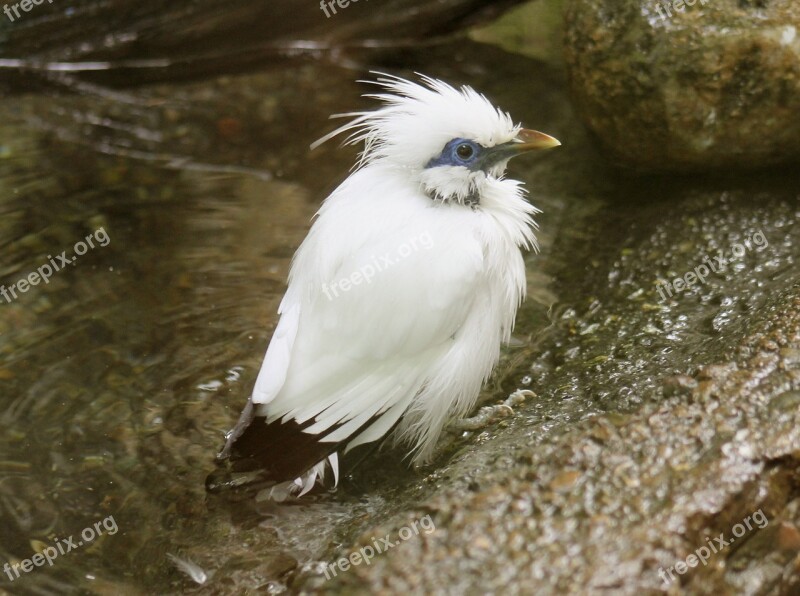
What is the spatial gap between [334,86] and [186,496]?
11.6ft

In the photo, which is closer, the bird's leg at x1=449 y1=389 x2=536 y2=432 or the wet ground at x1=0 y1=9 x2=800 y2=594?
the wet ground at x1=0 y1=9 x2=800 y2=594

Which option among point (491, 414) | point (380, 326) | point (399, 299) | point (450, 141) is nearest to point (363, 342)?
point (380, 326)

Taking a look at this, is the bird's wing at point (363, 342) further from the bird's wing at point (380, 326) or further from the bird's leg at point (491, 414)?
the bird's leg at point (491, 414)

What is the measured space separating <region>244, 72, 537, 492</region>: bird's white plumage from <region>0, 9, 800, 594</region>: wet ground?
0.28 meters

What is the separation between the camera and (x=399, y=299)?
9.43 ft

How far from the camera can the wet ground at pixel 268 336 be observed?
7.32 feet

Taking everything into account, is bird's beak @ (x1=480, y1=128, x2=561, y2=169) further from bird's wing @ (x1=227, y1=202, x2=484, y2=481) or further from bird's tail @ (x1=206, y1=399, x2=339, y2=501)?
bird's tail @ (x1=206, y1=399, x2=339, y2=501)

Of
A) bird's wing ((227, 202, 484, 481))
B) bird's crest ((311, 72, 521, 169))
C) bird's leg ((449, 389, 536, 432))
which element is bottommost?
bird's leg ((449, 389, 536, 432))

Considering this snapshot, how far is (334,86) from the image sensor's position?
18.9 ft

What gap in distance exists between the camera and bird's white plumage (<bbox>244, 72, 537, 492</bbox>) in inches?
113

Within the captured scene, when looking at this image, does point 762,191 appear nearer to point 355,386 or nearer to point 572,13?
point 572,13

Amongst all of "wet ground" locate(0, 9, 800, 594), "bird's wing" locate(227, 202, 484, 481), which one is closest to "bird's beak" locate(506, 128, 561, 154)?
"bird's wing" locate(227, 202, 484, 481)

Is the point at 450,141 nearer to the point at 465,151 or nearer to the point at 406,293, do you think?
the point at 465,151

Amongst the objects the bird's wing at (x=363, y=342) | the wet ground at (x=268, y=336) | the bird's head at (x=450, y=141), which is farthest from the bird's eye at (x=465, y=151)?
the wet ground at (x=268, y=336)
